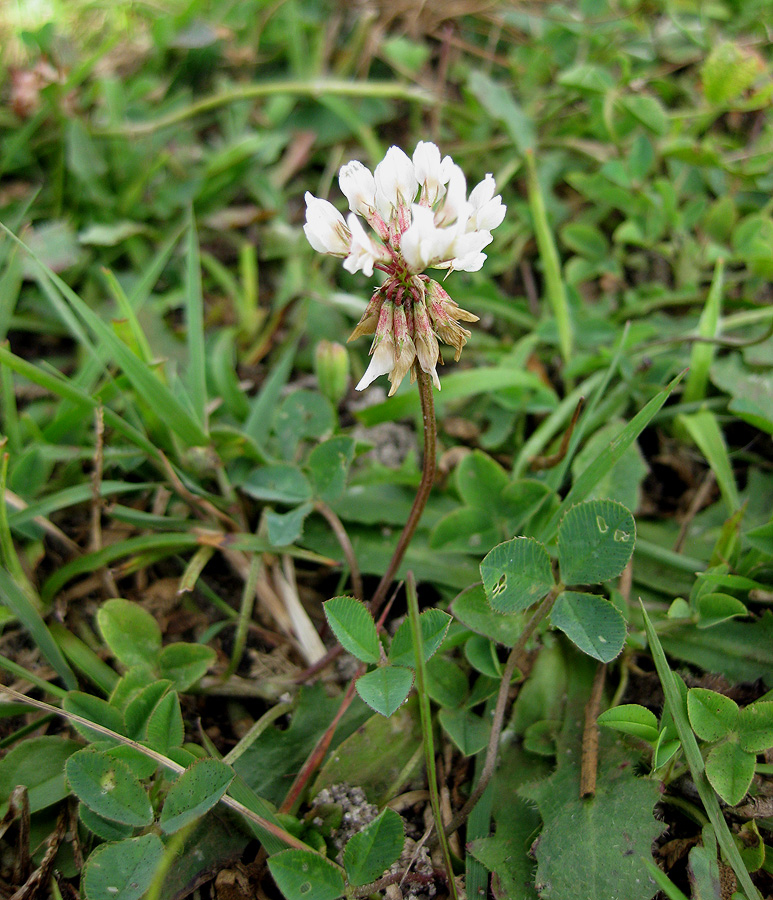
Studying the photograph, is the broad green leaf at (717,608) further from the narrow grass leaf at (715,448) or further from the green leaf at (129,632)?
the green leaf at (129,632)

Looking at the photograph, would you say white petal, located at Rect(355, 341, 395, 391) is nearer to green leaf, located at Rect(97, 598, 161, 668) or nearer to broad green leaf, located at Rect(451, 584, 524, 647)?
broad green leaf, located at Rect(451, 584, 524, 647)

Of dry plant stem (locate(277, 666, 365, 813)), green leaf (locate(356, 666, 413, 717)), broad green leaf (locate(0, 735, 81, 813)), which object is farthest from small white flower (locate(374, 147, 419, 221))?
broad green leaf (locate(0, 735, 81, 813))

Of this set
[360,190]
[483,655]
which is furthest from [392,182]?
[483,655]

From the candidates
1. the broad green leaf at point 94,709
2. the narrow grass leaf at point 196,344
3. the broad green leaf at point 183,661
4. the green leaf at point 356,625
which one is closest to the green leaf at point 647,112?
the narrow grass leaf at point 196,344

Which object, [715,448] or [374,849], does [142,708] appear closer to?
[374,849]

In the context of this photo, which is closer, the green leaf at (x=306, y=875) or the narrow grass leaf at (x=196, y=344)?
the green leaf at (x=306, y=875)

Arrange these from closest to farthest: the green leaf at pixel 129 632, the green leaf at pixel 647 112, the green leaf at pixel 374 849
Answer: the green leaf at pixel 374 849, the green leaf at pixel 129 632, the green leaf at pixel 647 112

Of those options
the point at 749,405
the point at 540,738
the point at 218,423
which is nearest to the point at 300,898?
the point at 540,738
